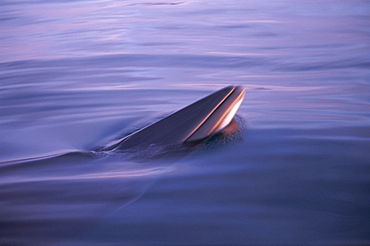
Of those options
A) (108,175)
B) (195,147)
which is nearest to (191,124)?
(195,147)

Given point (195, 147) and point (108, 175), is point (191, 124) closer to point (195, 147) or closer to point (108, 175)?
point (195, 147)

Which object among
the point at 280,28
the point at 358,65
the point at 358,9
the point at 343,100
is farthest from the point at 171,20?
the point at 343,100

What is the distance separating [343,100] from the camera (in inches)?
150

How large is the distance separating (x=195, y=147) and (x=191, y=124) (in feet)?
0.59

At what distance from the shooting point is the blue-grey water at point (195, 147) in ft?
6.44

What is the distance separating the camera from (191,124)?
2.83 metres

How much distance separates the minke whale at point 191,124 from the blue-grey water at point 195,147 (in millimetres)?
96

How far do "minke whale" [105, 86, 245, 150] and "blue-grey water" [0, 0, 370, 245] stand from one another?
0.32ft

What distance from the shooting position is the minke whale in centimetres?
277

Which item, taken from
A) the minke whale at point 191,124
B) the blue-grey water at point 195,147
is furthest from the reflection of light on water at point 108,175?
the minke whale at point 191,124

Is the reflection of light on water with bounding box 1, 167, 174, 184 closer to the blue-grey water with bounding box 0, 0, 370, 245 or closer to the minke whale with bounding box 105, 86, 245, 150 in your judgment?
the blue-grey water with bounding box 0, 0, 370, 245

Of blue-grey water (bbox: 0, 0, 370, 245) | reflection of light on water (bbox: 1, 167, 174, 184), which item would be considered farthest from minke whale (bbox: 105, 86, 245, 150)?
reflection of light on water (bbox: 1, 167, 174, 184)

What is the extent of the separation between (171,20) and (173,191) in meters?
8.01

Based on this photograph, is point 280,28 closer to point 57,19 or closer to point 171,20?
point 171,20
